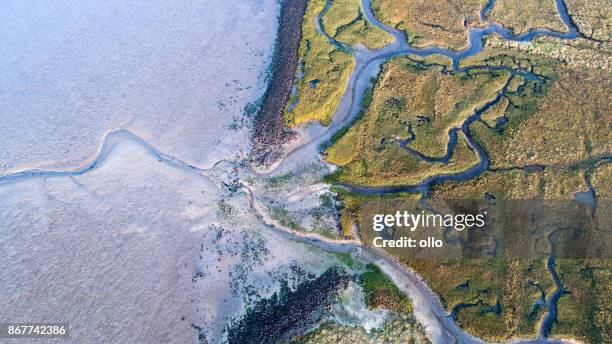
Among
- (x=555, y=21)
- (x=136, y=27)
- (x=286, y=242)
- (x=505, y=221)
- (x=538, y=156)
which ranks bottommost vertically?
(x=286, y=242)

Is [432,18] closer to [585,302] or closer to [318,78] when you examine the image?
[318,78]

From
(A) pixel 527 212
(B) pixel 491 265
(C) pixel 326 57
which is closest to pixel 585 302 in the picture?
(B) pixel 491 265

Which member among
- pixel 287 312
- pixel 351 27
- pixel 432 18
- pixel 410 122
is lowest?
pixel 287 312

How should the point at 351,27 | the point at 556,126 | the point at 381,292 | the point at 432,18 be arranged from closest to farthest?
the point at 381,292
the point at 556,126
the point at 351,27
the point at 432,18

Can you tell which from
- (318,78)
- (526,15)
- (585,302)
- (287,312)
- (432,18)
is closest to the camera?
(585,302)

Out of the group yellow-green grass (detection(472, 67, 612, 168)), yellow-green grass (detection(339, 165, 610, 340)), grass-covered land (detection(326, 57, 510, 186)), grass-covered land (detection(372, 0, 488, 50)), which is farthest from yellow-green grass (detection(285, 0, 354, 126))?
yellow-green grass (detection(472, 67, 612, 168))

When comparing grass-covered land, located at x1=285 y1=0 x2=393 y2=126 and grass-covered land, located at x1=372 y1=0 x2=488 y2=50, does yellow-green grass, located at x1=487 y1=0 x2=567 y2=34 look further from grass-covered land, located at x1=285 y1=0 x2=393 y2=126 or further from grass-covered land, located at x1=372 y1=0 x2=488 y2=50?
grass-covered land, located at x1=285 y1=0 x2=393 y2=126

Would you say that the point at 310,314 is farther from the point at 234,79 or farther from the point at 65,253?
the point at 234,79

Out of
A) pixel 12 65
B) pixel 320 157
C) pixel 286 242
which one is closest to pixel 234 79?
pixel 320 157
